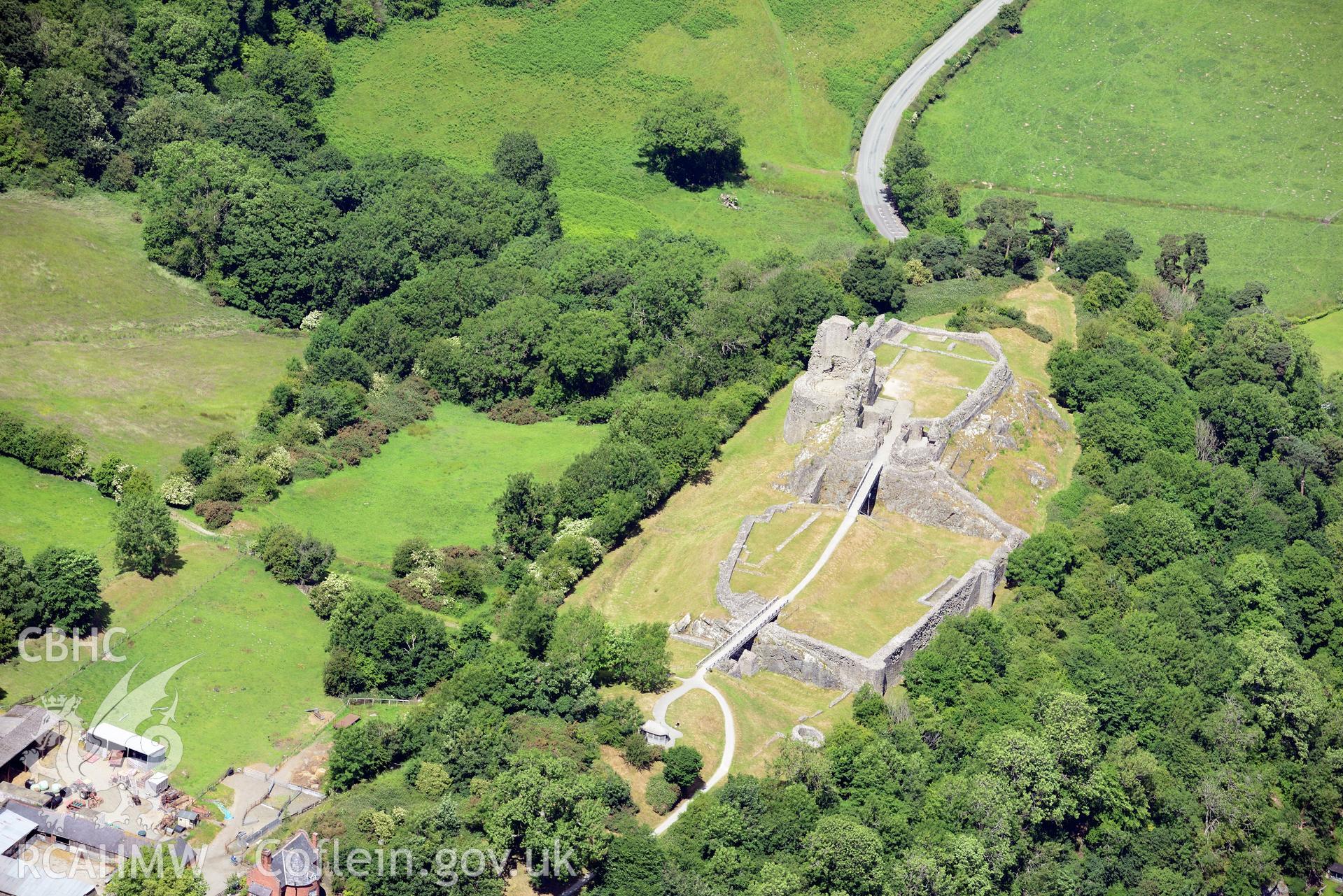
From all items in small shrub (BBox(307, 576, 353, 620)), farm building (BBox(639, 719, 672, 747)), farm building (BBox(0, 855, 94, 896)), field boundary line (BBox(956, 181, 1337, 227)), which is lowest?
field boundary line (BBox(956, 181, 1337, 227))

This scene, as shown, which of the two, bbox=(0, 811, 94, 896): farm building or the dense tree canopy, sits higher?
bbox=(0, 811, 94, 896): farm building

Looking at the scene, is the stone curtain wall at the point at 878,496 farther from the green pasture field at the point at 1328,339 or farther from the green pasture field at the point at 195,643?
the green pasture field at the point at 1328,339

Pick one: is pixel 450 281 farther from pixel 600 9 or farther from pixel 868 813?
pixel 868 813

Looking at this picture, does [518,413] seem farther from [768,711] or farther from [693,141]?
[693,141]

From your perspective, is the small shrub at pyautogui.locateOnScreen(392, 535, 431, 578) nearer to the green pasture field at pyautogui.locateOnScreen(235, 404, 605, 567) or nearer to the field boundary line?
the green pasture field at pyautogui.locateOnScreen(235, 404, 605, 567)

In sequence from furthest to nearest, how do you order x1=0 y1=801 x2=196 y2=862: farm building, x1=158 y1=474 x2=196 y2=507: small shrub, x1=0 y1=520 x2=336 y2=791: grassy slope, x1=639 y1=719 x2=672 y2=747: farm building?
1. x1=158 y1=474 x2=196 y2=507: small shrub
2. x1=639 y1=719 x2=672 y2=747: farm building
3. x1=0 y1=520 x2=336 y2=791: grassy slope
4. x1=0 y1=801 x2=196 y2=862: farm building

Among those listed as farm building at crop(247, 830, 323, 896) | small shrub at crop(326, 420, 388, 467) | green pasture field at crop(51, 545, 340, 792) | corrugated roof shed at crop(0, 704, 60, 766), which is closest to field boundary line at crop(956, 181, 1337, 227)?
small shrub at crop(326, 420, 388, 467)

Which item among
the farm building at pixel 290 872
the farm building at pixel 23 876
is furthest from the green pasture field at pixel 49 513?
the farm building at pixel 290 872
